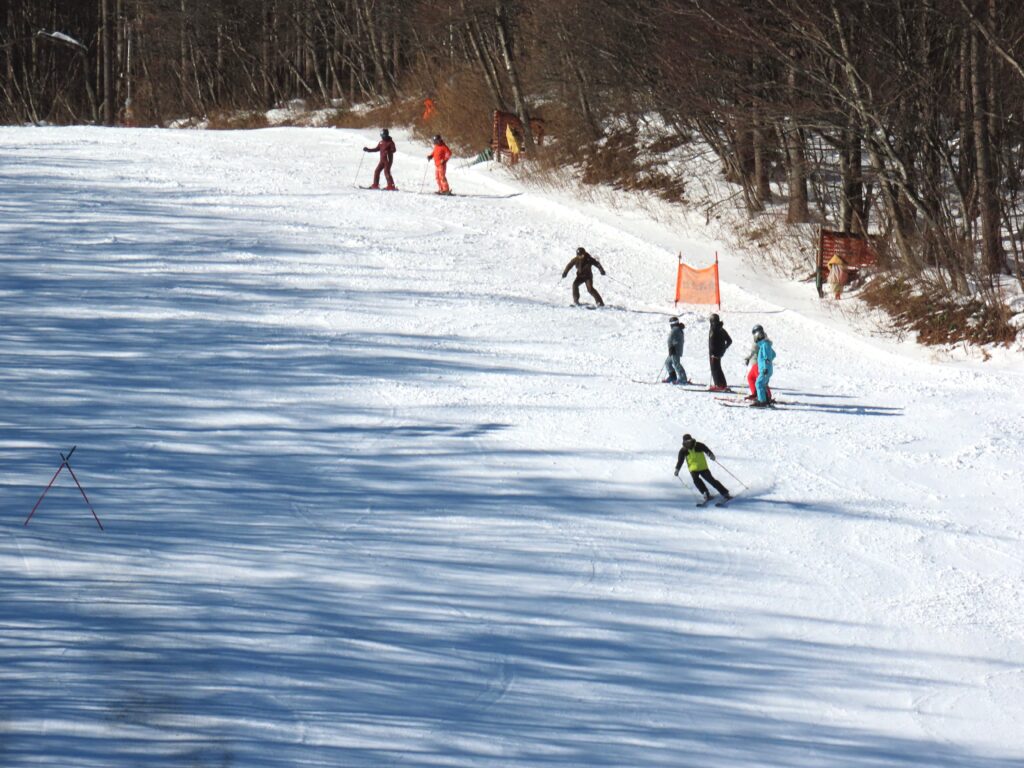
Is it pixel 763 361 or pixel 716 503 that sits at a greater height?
pixel 763 361

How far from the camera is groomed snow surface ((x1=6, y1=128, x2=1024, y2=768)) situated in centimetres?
896

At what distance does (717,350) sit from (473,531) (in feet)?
19.9

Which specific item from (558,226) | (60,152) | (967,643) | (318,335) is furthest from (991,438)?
(60,152)

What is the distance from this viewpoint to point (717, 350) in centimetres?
1689

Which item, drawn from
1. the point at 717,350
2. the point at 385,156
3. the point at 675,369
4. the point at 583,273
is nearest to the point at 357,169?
the point at 385,156

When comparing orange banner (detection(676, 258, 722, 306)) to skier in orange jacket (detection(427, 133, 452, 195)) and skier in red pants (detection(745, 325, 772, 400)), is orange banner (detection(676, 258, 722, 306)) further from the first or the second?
skier in orange jacket (detection(427, 133, 452, 195))

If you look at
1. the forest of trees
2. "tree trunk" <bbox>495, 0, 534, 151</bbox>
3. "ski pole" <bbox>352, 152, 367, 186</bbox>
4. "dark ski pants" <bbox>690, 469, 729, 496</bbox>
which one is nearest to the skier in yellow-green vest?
"dark ski pants" <bbox>690, 469, 729, 496</bbox>

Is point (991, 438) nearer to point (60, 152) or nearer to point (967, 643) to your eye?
point (967, 643)

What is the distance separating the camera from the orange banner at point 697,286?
2172 centimetres

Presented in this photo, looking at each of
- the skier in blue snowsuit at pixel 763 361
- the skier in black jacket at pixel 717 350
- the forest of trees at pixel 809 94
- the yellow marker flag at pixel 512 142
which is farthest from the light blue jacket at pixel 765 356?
the yellow marker flag at pixel 512 142

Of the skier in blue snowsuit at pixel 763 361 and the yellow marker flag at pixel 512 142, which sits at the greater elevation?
the yellow marker flag at pixel 512 142

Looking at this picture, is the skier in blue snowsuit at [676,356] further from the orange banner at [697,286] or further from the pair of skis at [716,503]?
the orange banner at [697,286]

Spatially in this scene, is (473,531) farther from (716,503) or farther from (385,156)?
(385,156)

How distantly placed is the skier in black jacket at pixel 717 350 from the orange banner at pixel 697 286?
460 cm
